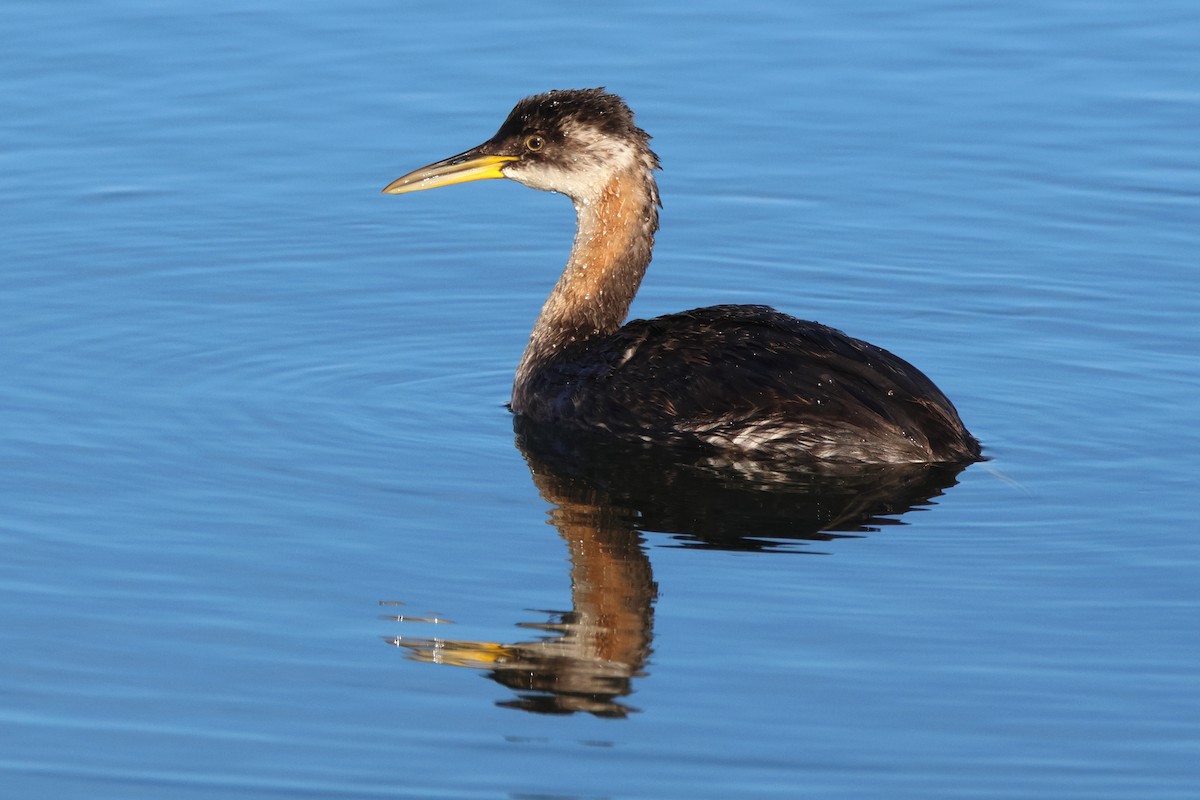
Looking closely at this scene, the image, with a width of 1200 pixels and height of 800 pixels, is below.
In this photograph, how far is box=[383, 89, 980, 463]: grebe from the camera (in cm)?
910

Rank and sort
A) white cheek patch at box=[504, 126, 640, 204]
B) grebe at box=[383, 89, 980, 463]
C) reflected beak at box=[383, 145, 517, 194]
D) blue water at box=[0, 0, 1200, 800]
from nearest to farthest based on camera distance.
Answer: blue water at box=[0, 0, 1200, 800] < grebe at box=[383, 89, 980, 463] < white cheek patch at box=[504, 126, 640, 204] < reflected beak at box=[383, 145, 517, 194]

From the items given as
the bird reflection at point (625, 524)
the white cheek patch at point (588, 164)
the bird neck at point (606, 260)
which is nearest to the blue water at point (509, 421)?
the bird reflection at point (625, 524)

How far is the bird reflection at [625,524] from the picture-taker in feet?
23.3

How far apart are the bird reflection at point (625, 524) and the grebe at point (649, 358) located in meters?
0.13

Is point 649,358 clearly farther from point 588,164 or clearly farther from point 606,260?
point 588,164

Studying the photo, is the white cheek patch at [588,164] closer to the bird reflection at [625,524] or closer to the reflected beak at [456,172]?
the reflected beak at [456,172]

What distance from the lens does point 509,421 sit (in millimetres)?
9992

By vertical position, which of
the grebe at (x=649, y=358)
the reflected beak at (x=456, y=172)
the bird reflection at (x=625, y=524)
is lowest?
the bird reflection at (x=625, y=524)

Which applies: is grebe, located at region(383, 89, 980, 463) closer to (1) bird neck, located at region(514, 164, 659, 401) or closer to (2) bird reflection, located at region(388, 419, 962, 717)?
(1) bird neck, located at region(514, 164, 659, 401)

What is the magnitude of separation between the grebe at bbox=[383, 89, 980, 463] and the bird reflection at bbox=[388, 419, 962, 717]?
13 centimetres

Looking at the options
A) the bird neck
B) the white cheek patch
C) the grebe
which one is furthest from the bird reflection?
the white cheek patch

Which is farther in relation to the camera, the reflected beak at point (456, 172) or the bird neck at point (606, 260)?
the reflected beak at point (456, 172)

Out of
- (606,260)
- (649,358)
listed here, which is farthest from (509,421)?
(606,260)

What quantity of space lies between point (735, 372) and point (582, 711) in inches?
109
